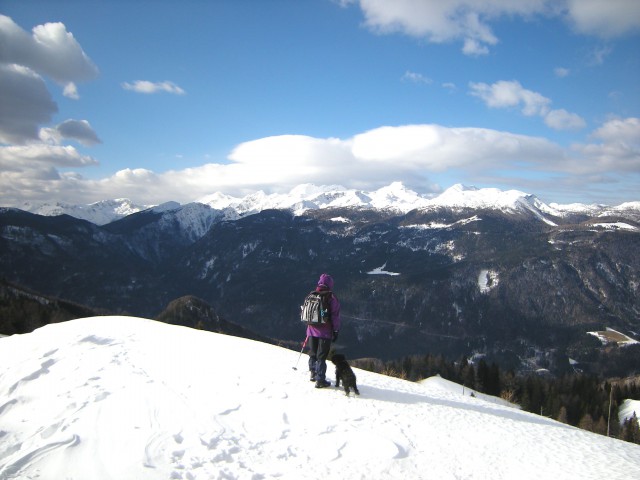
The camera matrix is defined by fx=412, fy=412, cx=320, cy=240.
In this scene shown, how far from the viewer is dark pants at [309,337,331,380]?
458 inches

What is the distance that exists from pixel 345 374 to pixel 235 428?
3.75 m

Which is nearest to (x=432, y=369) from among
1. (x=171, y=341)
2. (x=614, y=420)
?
(x=614, y=420)

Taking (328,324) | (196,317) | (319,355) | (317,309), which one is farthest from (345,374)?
(196,317)

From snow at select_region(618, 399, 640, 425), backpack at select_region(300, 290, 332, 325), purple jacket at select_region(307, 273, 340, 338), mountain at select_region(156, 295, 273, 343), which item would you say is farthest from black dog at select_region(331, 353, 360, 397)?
mountain at select_region(156, 295, 273, 343)

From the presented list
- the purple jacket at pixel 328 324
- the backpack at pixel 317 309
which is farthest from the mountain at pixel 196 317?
the backpack at pixel 317 309

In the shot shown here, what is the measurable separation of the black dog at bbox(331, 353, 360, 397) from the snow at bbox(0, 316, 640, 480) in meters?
0.34

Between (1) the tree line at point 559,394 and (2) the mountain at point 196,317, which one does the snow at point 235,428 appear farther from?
(2) the mountain at point 196,317

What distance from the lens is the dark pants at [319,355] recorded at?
38.1 feet

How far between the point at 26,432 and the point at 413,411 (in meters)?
8.77

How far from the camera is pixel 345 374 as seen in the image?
11562 mm

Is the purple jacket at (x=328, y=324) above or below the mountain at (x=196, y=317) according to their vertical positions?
above

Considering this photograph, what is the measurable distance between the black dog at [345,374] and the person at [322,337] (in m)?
0.34

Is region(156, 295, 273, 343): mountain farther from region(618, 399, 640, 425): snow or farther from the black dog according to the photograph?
the black dog

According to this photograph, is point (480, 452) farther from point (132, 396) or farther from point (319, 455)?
point (132, 396)
